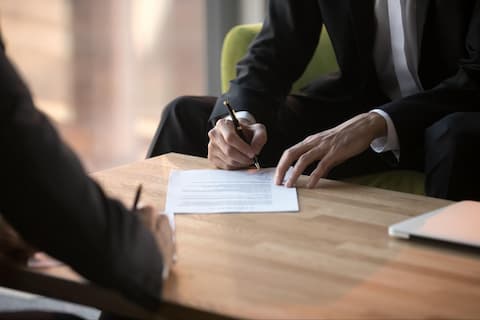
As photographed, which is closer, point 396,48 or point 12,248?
point 12,248

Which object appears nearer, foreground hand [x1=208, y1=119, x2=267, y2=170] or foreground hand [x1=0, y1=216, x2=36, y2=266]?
foreground hand [x1=0, y1=216, x2=36, y2=266]

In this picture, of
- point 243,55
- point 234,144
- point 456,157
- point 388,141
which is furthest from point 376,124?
point 243,55

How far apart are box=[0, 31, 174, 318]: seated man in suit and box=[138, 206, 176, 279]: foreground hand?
12 cm

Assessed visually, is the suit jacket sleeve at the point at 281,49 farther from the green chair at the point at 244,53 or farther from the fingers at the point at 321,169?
the fingers at the point at 321,169

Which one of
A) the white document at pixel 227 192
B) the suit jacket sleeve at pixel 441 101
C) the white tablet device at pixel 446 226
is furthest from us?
the suit jacket sleeve at pixel 441 101

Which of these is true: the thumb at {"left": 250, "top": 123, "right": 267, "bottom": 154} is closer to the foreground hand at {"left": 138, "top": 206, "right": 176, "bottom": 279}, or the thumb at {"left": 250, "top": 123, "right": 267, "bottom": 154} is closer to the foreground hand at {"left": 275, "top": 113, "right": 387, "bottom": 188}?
the foreground hand at {"left": 275, "top": 113, "right": 387, "bottom": 188}

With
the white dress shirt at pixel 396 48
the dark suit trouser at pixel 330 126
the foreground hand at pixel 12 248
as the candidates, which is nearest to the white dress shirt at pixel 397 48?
the white dress shirt at pixel 396 48

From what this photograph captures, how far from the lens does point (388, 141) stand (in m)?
1.60

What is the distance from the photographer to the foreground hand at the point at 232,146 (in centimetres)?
149

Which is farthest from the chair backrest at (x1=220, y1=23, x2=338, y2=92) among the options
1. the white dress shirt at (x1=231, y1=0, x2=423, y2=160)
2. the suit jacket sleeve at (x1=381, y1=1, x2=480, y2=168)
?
the suit jacket sleeve at (x1=381, y1=1, x2=480, y2=168)

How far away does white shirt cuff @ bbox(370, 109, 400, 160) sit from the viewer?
158 cm

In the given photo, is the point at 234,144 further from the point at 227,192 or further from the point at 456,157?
the point at 456,157

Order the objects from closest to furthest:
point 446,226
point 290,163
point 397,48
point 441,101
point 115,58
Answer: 1. point 446,226
2. point 290,163
3. point 441,101
4. point 397,48
5. point 115,58

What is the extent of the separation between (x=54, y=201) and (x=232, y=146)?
756mm
